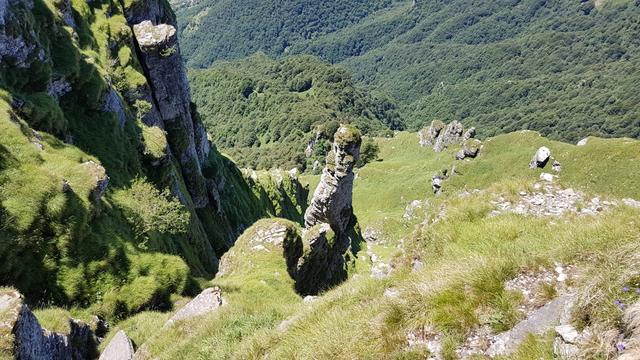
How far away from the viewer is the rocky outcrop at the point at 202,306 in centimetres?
1907

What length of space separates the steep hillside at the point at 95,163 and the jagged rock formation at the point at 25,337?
6535mm

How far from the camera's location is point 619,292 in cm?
728

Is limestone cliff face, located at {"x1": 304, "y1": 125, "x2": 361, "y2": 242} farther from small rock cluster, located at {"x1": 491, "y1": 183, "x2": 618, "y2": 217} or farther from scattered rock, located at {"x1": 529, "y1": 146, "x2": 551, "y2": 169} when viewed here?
scattered rock, located at {"x1": 529, "y1": 146, "x2": 551, "y2": 169}

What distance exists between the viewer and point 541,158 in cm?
12656

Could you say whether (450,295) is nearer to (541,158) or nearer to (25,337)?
(25,337)

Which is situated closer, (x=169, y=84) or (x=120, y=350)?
(x=120, y=350)

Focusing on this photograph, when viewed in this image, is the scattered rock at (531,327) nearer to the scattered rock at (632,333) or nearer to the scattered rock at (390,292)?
the scattered rock at (632,333)

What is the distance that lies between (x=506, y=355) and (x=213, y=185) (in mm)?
72937

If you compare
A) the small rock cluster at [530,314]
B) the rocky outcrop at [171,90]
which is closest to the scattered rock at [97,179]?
the small rock cluster at [530,314]

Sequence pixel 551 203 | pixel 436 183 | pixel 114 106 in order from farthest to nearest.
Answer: pixel 436 183
pixel 114 106
pixel 551 203

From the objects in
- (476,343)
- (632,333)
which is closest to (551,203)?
(476,343)

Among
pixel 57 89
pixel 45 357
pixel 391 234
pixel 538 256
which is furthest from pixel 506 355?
pixel 391 234

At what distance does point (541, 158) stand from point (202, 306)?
12735 cm

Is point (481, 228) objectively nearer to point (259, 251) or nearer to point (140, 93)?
point (259, 251)
